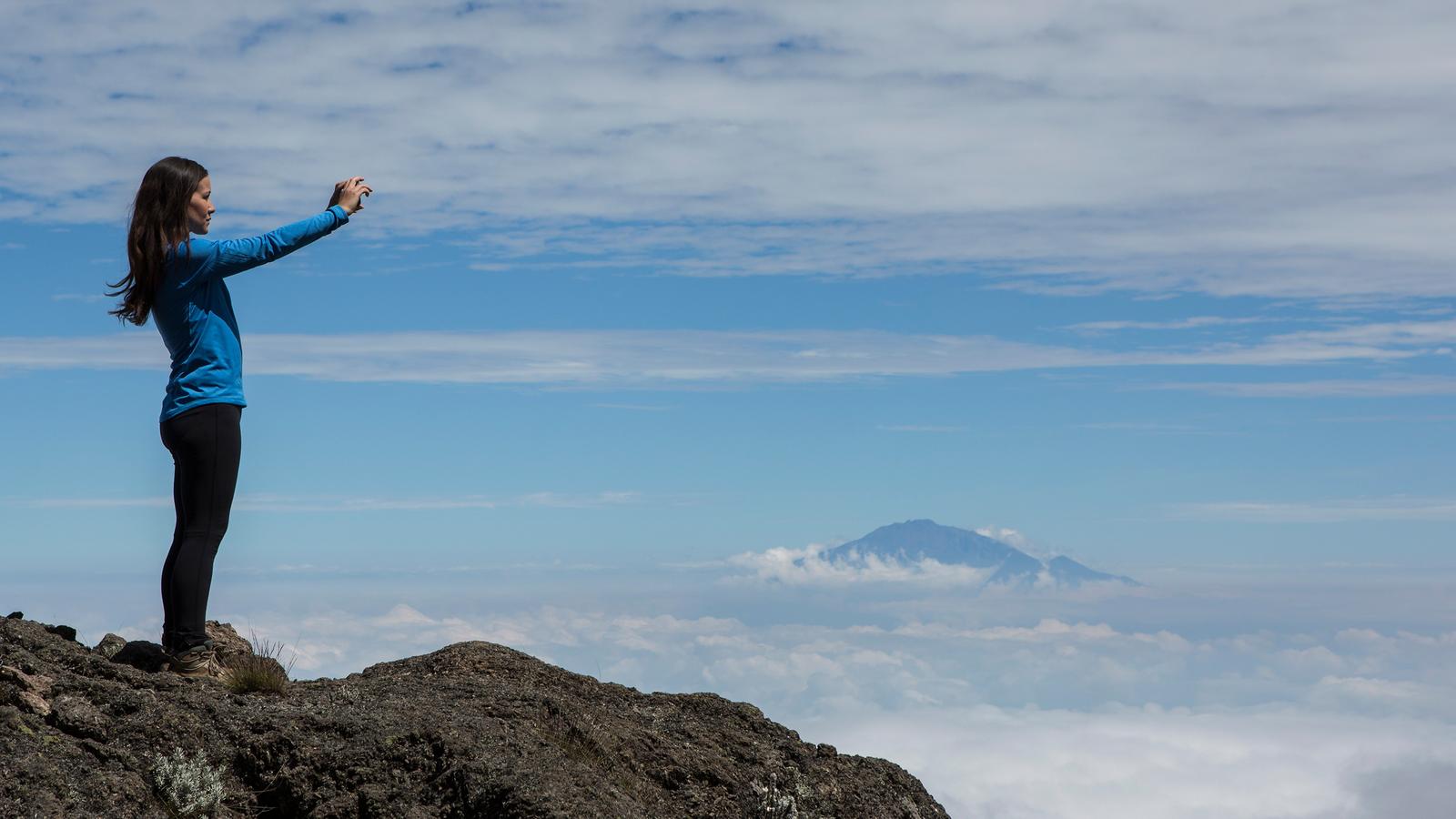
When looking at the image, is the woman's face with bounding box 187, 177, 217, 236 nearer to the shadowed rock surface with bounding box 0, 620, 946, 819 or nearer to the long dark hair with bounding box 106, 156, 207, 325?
the long dark hair with bounding box 106, 156, 207, 325

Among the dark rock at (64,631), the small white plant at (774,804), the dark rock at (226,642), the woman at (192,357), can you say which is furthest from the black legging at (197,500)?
the small white plant at (774,804)

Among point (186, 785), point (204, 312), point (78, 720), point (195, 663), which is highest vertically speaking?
point (204, 312)

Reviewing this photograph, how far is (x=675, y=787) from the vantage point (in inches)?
352

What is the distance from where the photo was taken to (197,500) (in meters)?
9.30

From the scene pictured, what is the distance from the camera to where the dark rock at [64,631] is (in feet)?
33.0

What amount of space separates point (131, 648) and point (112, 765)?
2047 millimetres

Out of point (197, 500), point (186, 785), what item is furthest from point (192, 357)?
point (186, 785)

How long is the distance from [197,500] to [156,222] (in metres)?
1.93

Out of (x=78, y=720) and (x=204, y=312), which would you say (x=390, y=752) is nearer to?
(x=78, y=720)

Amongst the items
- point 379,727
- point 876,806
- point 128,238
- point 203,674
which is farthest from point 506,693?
point 128,238

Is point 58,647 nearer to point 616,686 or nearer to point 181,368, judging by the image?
point 181,368

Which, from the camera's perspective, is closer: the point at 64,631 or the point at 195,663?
the point at 195,663

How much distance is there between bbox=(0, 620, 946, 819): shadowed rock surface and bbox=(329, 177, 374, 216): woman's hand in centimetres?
340

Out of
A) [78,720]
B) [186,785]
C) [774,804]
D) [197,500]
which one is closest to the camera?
[186,785]
